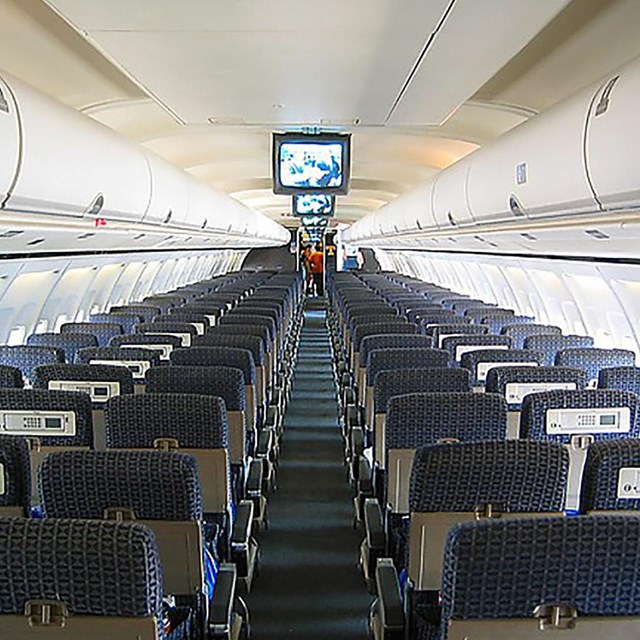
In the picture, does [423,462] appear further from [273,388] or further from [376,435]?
[273,388]

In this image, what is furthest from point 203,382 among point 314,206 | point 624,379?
point 314,206

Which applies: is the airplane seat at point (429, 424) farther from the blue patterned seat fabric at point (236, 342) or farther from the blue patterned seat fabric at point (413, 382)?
the blue patterned seat fabric at point (236, 342)

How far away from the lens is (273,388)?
8.93 meters

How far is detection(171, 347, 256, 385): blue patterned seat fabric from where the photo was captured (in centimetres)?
596

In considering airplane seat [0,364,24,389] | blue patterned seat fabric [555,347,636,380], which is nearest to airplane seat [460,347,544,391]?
blue patterned seat fabric [555,347,636,380]

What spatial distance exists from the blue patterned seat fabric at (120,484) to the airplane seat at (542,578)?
120 cm

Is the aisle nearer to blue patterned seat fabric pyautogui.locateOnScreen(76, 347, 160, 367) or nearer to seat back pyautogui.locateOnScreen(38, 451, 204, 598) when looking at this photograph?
blue patterned seat fabric pyautogui.locateOnScreen(76, 347, 160, 367)

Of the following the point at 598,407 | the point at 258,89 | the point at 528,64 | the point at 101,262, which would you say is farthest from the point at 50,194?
the point at 101,262

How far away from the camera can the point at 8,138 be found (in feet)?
10.9

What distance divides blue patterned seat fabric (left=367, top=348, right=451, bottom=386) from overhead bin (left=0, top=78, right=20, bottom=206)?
10.7 ft

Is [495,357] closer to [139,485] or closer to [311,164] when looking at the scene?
[139,485]

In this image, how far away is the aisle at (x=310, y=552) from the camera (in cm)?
471

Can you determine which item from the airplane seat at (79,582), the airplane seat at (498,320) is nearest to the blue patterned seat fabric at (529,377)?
the airplane seat at (79,582)

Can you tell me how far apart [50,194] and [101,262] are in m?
7.91
